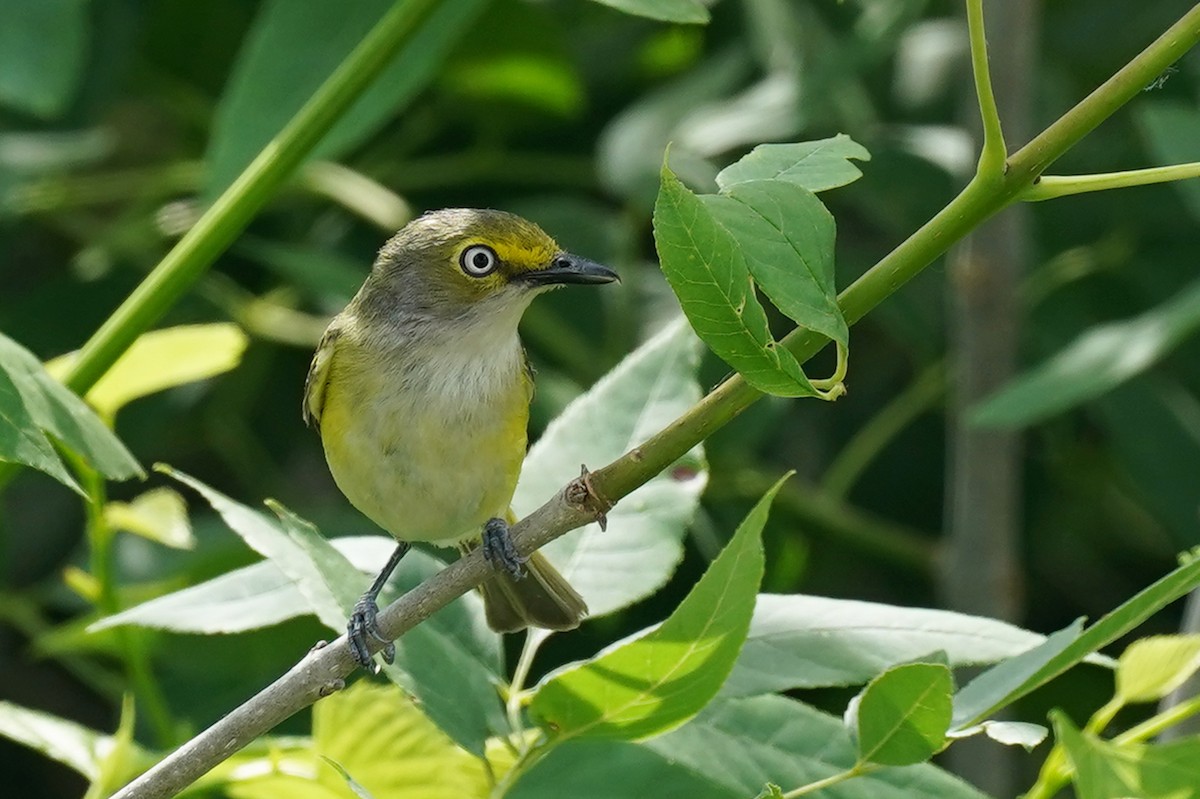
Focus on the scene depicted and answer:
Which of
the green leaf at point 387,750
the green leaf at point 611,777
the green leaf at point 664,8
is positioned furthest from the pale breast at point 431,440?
the green leaf at point 611,777

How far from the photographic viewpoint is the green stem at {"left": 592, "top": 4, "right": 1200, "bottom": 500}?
1.50m

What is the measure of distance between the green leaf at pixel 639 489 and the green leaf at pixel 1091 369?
104cm

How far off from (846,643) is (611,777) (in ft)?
1.23

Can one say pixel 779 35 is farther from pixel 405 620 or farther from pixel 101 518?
pixel 405 620

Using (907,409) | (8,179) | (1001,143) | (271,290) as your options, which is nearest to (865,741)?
(1001,143)

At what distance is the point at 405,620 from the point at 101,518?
0.81m

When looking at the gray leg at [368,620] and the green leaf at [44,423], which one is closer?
the green leaf at [44,423]

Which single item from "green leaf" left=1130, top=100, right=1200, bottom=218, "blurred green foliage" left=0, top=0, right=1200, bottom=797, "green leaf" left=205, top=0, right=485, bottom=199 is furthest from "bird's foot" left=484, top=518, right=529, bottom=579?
"green leaf" left=1130, top=100, right=1200, bottom=218

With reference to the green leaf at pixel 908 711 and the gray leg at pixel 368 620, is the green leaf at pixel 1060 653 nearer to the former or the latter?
the green leaf at pixel 908 711

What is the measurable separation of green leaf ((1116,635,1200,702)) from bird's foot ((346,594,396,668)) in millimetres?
906

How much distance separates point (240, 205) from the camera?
7.70 ft

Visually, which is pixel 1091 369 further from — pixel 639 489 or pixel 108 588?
pixel 108 588

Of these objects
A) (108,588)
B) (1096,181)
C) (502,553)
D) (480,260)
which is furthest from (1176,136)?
(108,588)

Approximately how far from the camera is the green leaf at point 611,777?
1.89 m
